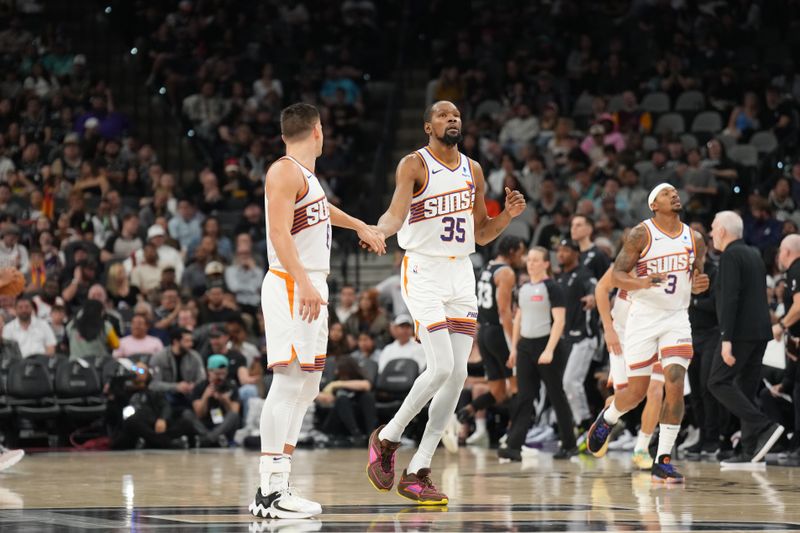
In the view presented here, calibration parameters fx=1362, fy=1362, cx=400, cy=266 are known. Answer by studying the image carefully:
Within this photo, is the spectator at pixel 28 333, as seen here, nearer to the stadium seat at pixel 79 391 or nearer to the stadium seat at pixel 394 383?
the stadium seat at pixel 79 391

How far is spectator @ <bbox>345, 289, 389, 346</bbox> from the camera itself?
58.8ft

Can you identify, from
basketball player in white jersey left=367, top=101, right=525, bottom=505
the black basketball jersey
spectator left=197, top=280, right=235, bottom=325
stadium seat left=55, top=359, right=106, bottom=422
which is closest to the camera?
basketball player in white jersey left=367, top=101, right=525, bottom=505

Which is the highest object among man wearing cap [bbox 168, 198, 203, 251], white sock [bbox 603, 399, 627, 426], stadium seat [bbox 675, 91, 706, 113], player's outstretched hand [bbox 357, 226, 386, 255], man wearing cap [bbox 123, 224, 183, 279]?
stadium seat [bbox 675, 91, 706, 113]

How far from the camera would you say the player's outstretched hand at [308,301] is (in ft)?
24.7

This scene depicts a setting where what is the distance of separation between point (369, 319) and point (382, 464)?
9.22m

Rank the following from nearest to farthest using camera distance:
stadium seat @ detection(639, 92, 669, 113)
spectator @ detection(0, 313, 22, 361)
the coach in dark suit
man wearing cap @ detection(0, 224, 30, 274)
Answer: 1. the coach in dark suit
2. spectator @ detection(0, 313, 22, 361)
3. man wearing cap @ detection(0, 224, 30, 274)
4. stadium seat @ detection(639, 92, 669, 113)

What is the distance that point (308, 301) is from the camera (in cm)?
754

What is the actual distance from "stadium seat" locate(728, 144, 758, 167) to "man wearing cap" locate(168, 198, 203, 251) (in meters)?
7.85

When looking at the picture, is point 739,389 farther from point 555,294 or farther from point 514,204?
point 514,204

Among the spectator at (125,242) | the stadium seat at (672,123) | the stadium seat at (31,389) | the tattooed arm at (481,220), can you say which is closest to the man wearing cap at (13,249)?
the spectator at (125,242)

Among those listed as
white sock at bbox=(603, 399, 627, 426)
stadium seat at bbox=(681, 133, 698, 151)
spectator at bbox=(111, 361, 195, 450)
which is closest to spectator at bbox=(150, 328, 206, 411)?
spectator at bbox=(111, 361, 195, 450)

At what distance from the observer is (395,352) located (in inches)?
662

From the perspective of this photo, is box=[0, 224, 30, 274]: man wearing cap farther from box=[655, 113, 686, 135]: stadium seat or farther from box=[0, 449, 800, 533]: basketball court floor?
box=[655, 113, 686, 135]: stadium seat

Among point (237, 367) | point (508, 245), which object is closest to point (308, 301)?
point (508, 245)
